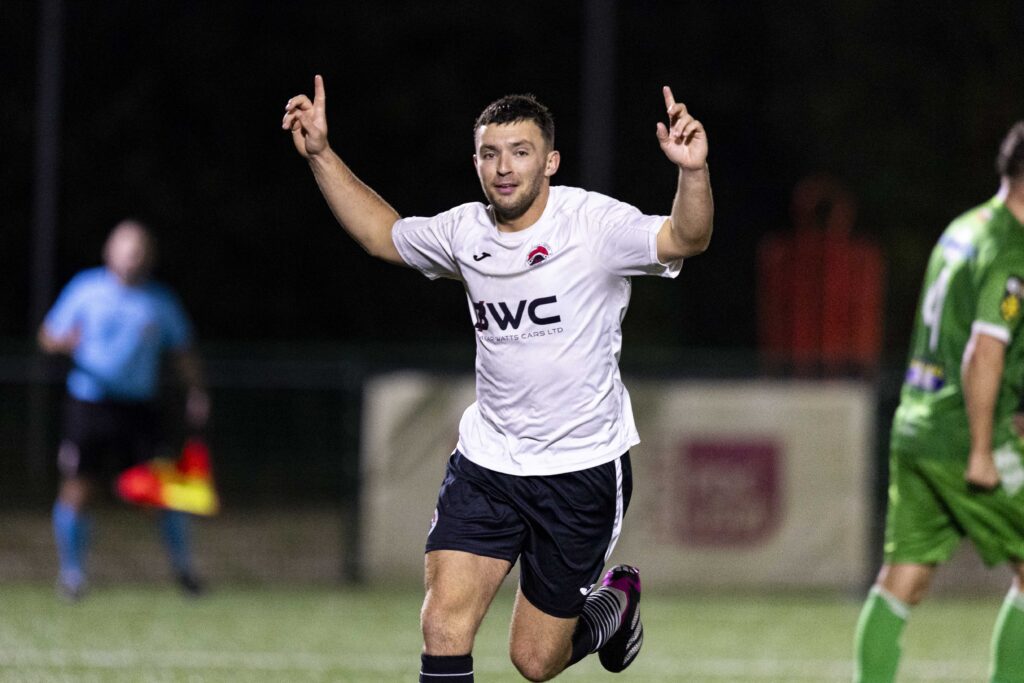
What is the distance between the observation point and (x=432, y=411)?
11.7 meters

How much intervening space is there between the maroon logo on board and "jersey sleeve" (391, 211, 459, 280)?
19.1 feet

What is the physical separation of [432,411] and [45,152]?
23.6 feet

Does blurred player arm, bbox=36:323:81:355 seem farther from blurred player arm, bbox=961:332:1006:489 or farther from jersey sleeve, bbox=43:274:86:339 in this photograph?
blurred player arm, bbox=961:332:1006:489

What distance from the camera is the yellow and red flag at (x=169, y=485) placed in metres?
11.2

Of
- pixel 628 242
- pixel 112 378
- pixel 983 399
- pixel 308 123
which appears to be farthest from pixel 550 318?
pixel 112 378

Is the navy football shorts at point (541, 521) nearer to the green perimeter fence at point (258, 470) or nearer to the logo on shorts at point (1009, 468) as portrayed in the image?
the logo on shorts at point (1009, 468)

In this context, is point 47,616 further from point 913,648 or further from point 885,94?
point 885,94

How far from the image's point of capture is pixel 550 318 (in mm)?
5703

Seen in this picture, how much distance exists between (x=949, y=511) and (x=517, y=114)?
2.16 metres

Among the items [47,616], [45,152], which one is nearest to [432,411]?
[47,616]

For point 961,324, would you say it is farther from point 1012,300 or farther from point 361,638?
point 361,638

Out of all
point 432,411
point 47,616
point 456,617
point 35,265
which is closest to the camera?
point 456,617

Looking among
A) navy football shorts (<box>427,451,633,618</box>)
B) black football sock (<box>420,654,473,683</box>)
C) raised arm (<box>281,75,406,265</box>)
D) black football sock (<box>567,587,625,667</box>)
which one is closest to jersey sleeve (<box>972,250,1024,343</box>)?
navy football shorts (<box>427,451,633,618</box>)

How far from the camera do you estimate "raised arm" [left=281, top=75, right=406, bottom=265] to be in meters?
5.98
